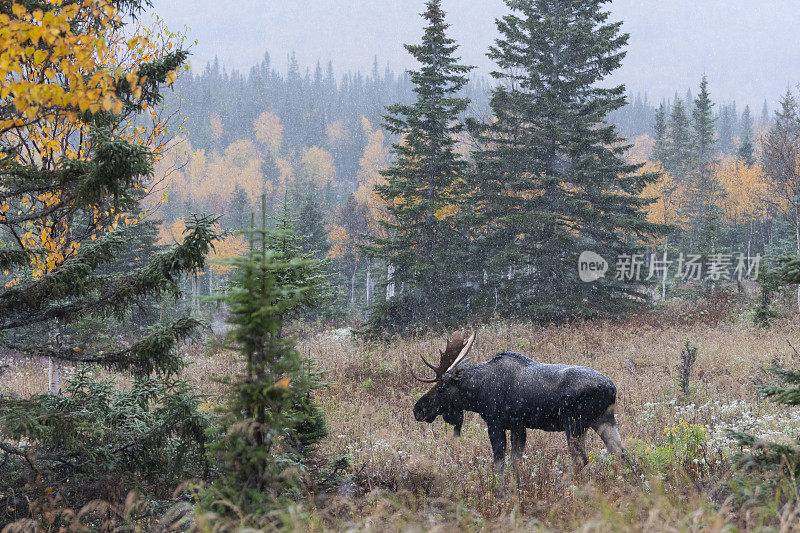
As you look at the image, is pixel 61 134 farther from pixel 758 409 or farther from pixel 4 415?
pixel 758 409

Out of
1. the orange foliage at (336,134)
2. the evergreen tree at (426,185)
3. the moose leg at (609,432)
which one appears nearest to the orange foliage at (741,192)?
the evergreen tree at (426,185)

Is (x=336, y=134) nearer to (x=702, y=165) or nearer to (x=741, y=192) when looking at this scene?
(x=702, y=165)

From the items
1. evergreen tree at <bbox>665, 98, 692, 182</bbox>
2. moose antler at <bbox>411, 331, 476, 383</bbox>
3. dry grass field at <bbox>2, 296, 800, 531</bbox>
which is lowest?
dry grass field at <bbox>2, 296, 800, 531</bbox>

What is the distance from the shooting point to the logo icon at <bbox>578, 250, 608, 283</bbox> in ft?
59.1

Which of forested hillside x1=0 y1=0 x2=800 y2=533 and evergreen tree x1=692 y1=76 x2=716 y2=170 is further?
evergreen tree x1=692 y1=76 x2=716 y2=170

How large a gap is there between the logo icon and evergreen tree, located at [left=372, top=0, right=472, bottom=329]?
4528mm

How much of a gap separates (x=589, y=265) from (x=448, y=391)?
13191 mm

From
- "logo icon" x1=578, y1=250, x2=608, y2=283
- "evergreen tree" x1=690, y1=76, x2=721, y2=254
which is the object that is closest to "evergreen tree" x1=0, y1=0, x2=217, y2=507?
"logo icon" x1=578, y1=250, x2=608, y2=283

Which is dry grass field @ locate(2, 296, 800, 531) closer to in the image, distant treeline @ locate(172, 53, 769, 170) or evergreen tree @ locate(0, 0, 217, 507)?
evergreen tree @ locate(0, 0, 217, 507)

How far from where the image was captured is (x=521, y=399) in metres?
6.14

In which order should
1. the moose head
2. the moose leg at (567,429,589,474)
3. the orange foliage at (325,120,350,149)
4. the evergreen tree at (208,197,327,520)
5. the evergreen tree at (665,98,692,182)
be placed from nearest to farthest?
the evergreen tree at (208,197,327,520) → the moose leg at (567,429,589,474) → the moose head → the evergreen tree at (665,98,692,182) → the orange foliage at (325,120,350,149)

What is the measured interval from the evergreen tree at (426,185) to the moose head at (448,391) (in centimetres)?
1074

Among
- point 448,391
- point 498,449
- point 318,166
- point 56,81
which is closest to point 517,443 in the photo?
point 498,449

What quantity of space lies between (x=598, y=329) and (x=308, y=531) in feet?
45.2
